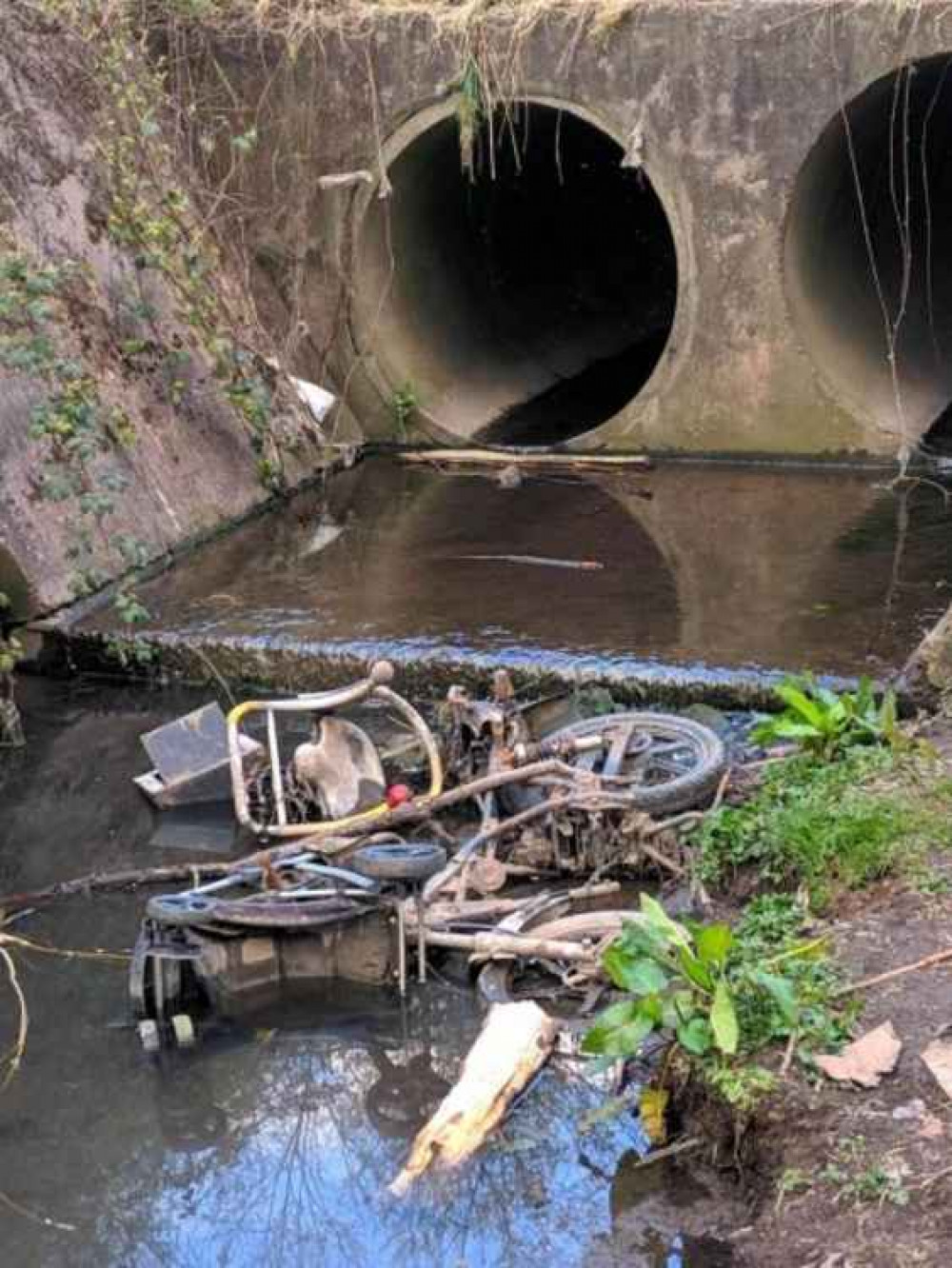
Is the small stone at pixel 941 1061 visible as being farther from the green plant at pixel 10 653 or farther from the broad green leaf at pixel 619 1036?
the green plant at pixel 10 653

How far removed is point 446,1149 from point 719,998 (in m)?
0.95

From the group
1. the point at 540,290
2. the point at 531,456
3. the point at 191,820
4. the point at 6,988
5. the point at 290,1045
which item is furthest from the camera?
the point at 540,290

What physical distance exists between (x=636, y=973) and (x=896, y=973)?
0.87 m

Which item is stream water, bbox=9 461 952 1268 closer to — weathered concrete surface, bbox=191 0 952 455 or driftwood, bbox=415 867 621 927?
driftwood, bbox=415 867 621 927

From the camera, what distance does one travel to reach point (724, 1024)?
4281 millimetres

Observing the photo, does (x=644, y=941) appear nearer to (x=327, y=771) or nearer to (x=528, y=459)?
(x=327, y=771)

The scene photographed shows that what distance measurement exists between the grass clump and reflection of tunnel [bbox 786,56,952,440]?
5600mm

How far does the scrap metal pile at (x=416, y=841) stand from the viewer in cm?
541

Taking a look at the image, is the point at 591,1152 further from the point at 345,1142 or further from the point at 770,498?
the point at 770,498

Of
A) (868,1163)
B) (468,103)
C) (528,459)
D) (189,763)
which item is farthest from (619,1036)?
(468,103)

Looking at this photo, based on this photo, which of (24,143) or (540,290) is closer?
(24,143)

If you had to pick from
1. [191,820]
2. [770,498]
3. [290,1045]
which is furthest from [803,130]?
[290,1045]

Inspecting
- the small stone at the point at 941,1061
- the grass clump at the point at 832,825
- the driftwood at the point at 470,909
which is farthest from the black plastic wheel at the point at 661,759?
the small stone at the point at 941,1061

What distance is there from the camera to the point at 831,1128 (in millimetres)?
4152
